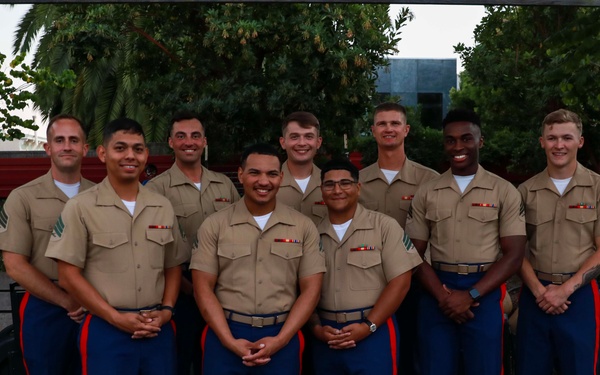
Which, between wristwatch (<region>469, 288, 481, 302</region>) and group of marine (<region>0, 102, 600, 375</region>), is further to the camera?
wristwatch (<region>469, 288, 481, 302</region>)

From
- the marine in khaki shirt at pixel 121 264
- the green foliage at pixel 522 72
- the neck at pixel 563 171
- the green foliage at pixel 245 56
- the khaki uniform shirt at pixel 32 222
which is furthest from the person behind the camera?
the green foliage at pixel 245 56

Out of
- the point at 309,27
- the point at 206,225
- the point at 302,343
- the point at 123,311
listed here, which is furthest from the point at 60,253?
the point at 309,27

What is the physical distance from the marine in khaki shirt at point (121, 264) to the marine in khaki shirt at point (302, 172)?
91 centimetres

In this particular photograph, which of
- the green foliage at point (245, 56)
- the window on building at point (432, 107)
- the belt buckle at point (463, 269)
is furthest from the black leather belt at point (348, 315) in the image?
the window on building at point (432, 107)

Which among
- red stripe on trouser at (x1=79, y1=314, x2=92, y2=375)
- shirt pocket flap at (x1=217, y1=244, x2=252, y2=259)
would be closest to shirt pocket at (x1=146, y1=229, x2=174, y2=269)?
shirt pocket flap at (x1=217, y1=244, x2=252, y2=259)

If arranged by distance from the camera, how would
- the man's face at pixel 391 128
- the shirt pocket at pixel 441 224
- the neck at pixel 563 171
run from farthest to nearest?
the man's face at pixel 391 128 → the neck at pixel 563 171 → the shirt pocket at pixel 441 224

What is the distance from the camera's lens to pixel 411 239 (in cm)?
430

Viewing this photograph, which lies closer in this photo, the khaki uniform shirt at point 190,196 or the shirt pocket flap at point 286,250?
the shirt pocket flap at point 286,250

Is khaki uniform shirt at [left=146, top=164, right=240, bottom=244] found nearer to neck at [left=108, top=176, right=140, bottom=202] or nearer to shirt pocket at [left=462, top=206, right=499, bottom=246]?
neck at [left=108, top=176, right=140, bottom=202]

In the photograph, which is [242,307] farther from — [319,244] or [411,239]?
[411,239]

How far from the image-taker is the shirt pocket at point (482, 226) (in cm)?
417

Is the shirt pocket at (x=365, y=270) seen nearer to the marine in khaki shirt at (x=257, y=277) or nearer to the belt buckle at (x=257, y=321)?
the marine in khaki shirt at (x=257, y=277)

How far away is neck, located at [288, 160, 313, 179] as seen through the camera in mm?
4582

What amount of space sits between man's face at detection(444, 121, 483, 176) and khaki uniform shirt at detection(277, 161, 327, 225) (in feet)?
2.65
